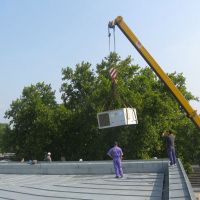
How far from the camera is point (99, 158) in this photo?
133 ft

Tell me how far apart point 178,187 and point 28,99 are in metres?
38.9

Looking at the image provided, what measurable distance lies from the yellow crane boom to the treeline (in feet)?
40.6

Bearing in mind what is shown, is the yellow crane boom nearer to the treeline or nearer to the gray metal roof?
the gray metal roof

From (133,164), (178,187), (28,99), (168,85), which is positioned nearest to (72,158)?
(28,99)

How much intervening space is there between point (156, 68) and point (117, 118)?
4031 mm

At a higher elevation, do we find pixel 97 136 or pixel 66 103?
pixel 66 103

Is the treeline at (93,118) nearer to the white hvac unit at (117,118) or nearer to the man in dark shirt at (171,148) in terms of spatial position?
the white hvac unit at (117,118)

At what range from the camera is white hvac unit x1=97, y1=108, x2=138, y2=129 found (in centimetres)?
2170

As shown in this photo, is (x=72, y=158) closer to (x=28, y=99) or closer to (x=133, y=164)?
(x=28, y=99)

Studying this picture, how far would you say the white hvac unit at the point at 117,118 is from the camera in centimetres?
2170

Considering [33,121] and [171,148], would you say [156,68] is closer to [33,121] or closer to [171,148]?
[171,148]

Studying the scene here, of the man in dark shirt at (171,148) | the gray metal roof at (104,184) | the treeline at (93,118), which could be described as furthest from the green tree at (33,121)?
the man in dark shirt at (171,148)

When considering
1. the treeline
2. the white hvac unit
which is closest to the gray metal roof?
the white hvac unit

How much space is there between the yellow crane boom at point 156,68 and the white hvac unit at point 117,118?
2746 mm
